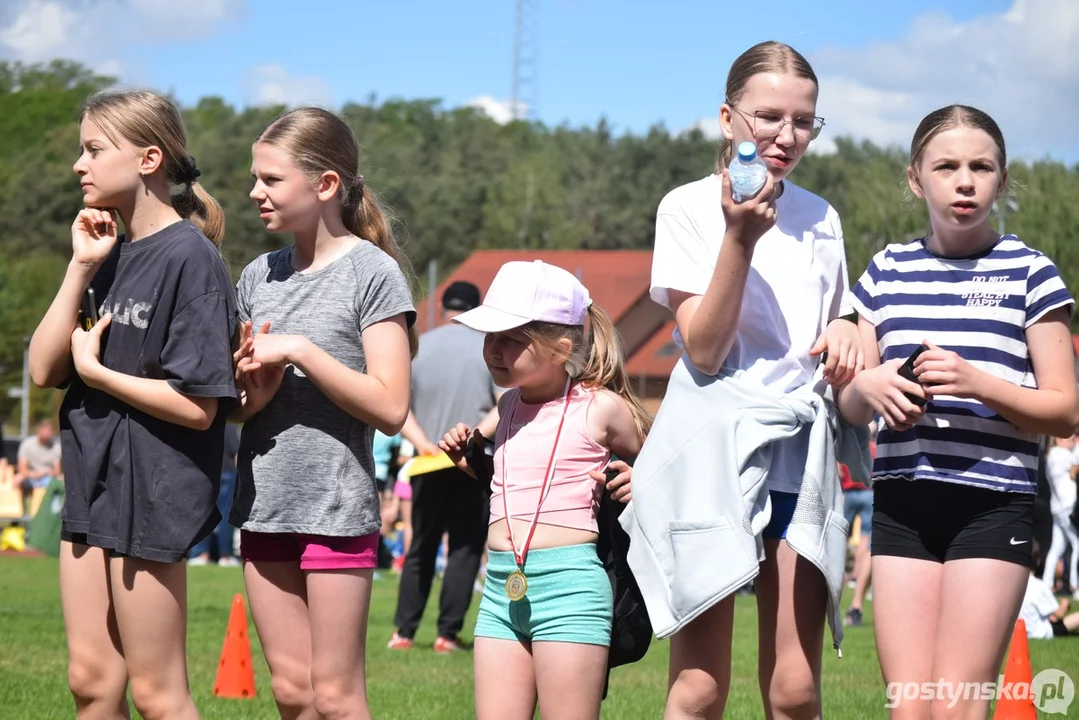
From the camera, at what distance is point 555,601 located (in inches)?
152

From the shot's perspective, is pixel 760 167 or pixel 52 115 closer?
pixel 760 167

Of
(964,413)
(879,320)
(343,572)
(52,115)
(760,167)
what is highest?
(52,115)

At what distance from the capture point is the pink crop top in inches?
157

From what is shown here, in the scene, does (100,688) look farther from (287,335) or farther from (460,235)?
(460,235)

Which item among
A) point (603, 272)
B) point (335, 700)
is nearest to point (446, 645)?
point (335, 700)

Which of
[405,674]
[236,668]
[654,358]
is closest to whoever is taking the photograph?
[236,668]

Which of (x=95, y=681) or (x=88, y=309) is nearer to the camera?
(x=95, y=681)

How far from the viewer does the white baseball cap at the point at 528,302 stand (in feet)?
13.3

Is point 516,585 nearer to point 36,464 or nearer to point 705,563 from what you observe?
point 705,563

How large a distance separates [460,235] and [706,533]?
77.1 m

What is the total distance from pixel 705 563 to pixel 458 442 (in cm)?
105

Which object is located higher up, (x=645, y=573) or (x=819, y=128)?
(x=819, y=128)

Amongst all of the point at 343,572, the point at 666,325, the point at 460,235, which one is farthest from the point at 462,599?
the point at 460,235

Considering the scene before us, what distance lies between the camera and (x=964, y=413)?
3.67 metres
